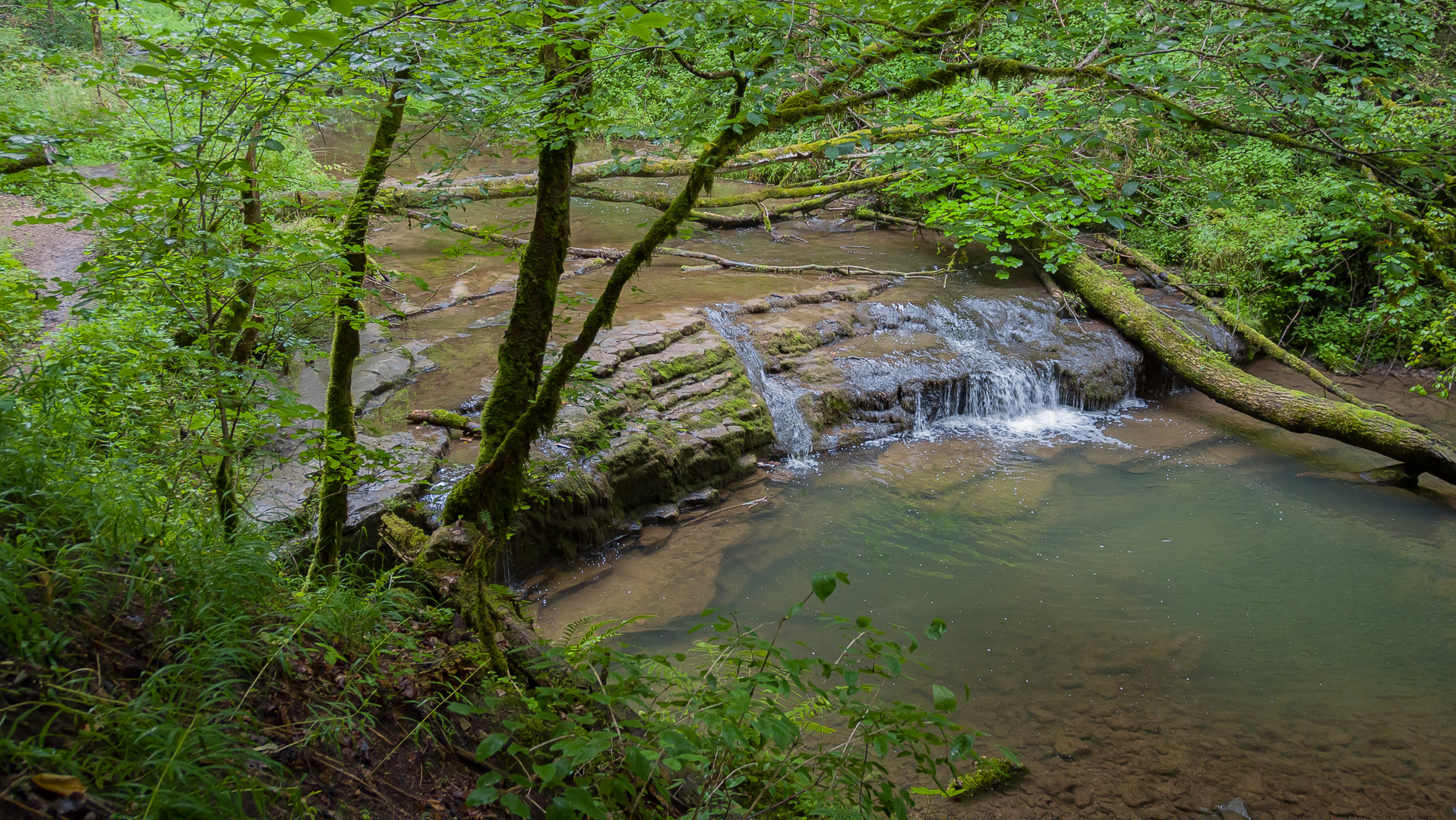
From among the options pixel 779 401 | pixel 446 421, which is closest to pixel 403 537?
pixel 446 421

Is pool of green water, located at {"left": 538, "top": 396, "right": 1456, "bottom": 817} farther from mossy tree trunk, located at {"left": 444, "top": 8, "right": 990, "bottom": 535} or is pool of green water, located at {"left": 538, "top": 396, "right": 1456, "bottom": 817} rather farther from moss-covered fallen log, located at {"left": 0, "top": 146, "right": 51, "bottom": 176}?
moss-covered fallen log, located at {"left": 0, "top": 146, "right": 51, "bottom": 176}

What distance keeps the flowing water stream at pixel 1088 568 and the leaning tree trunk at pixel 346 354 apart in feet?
6.93

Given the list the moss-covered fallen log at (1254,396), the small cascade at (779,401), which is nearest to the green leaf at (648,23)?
the small cascade at (779,401)

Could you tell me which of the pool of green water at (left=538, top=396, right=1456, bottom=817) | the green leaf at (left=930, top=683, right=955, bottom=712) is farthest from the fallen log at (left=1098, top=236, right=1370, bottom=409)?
the green leaf at (left=930, top=683, right=955, bottom=712)

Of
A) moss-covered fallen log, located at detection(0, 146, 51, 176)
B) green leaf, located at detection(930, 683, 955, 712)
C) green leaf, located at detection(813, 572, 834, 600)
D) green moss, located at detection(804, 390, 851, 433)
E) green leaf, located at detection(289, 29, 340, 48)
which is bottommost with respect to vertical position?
green moss, located at detection(804, 390, 851, 433)

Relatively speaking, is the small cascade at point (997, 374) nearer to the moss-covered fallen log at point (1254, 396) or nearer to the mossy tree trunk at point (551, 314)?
the moss-covered fallen log at point (1254, 396)

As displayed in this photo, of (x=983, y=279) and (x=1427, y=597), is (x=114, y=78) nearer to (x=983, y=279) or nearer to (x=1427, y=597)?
(x=1427, y=597)

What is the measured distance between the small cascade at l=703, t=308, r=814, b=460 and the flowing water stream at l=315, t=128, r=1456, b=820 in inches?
1.3

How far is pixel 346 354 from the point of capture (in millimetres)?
3721

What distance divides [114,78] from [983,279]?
11159mm

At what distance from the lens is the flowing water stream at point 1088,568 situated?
4.40 metres

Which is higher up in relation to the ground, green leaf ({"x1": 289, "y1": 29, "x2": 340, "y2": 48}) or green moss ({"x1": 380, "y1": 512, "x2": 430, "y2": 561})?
green leaf ({"x1": 289, "y1": 29, "x2": 340, "y2": 48})

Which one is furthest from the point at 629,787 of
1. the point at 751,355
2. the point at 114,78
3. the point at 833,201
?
the point at 833,201

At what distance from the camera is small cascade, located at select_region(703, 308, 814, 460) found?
8258 mm
